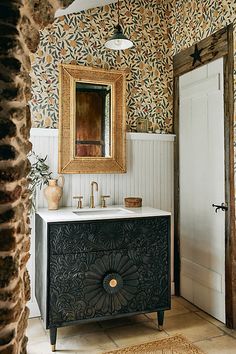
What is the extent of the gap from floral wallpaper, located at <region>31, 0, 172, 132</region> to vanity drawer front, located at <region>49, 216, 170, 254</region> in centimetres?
115

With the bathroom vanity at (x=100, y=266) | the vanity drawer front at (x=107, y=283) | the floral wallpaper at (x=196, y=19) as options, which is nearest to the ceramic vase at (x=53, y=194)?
the bathroom vanity at (x=100, y=266)

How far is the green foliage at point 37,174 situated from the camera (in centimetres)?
319

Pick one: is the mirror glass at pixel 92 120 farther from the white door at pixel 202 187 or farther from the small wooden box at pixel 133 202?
the white door at pixel 202 187

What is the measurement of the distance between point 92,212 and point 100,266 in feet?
1.96

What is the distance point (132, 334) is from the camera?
290cm

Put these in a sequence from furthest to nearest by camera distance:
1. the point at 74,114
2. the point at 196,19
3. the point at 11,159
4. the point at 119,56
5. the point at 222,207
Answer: the point at 119,56
the point at 196,19
the point at 74,114
the point at 222,207
the point at 11,159

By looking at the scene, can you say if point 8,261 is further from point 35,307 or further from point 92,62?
point 92,62

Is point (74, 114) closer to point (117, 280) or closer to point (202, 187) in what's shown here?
point (202, 187)

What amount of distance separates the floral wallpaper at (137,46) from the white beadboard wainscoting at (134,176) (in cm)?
15

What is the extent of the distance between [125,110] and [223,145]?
107cm

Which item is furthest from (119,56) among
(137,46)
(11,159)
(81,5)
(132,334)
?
(132,334)

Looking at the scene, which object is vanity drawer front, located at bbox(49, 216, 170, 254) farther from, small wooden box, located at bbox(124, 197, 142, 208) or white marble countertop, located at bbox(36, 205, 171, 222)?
small wooden box, located at bbox(124, 197, 142, 208)

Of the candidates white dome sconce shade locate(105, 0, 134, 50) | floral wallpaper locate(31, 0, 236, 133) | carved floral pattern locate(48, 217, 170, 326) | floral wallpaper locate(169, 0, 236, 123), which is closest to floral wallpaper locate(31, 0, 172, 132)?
floral wallpaper locate(31, 0, 236, 133)

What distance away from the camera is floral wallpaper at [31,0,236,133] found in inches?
129
